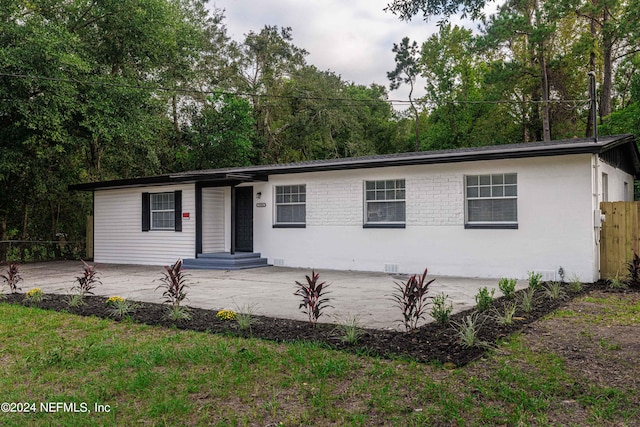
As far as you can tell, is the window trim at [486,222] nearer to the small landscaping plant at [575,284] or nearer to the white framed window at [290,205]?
the small landscaping plant at [575,284]

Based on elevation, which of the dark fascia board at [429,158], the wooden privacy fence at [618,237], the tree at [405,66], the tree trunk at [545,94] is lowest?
the wooden privacy fence at [618,237]

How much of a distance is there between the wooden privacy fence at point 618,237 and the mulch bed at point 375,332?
11.2 feet

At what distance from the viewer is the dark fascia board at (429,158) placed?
9.60 metres

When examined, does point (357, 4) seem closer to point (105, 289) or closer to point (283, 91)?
point (105, 289)

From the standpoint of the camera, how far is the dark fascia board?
378 inches

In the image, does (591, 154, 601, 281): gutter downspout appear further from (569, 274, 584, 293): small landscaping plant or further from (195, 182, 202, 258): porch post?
(195, 182, 202, 258): porch post

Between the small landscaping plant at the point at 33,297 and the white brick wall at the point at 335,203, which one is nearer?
the small landscaping plant at the point at 33,297

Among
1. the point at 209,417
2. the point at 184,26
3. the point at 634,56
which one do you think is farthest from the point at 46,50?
the point at 634,56

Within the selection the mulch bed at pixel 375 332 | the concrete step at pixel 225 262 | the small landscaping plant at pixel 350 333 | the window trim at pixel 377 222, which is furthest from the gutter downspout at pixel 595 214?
the concrete step at pixel 225 262

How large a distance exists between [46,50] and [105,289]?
24.4 feet

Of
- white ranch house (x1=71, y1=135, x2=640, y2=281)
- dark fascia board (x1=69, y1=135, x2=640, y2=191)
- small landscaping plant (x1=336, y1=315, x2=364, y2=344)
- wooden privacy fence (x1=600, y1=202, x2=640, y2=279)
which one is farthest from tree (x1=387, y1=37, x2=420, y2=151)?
small landscaping plant (x1=336, y1=315, x2=364, y2=344)

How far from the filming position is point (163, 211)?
15125mm

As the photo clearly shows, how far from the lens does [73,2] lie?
53.0 feet

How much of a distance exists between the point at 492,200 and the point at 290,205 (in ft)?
17.6
